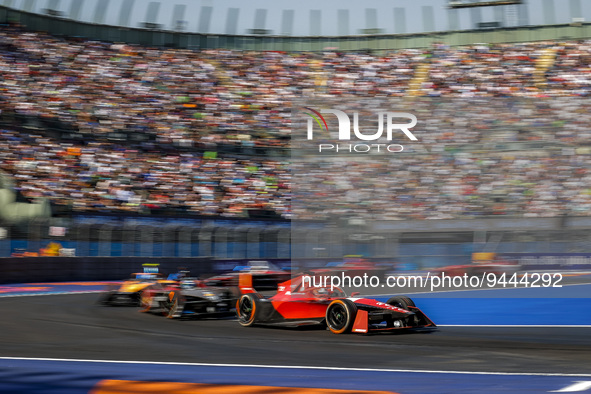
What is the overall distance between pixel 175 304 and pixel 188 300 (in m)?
0.27

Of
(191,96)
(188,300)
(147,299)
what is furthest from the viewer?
(191,96)

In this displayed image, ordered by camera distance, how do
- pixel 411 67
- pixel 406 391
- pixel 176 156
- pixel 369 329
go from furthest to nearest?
pixel 411 67
pixel 176 156
pixel 369 329
pixel 406 391

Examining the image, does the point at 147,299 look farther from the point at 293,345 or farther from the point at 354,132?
the point at 293,345

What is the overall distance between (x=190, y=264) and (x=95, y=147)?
20.7 feet

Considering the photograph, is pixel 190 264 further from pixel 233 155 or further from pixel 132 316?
pixel 132 316

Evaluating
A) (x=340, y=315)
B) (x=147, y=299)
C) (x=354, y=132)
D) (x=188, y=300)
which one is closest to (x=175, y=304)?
(x=188, y=300)

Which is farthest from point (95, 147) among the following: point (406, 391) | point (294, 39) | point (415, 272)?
point (406, 391)

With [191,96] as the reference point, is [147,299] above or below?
below

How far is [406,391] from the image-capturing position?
5.75 metres

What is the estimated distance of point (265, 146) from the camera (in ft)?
90.1

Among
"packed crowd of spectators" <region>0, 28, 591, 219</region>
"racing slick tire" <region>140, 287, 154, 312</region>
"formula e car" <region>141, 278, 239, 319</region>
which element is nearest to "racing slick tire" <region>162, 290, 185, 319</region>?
"formula e car" <region>141, 278, 239, 319</region>

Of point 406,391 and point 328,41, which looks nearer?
point 406,391

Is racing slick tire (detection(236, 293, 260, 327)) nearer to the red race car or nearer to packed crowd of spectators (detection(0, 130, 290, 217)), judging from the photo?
the red race car

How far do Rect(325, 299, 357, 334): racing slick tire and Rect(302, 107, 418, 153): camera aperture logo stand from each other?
3.14 m
